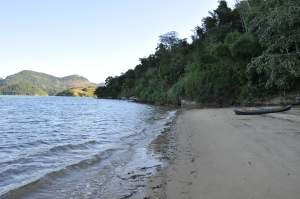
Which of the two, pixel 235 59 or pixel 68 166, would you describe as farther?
pixel 235 59

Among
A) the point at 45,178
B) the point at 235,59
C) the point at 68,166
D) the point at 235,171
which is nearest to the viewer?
the point at 235,171

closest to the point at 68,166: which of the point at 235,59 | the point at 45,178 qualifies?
the point at 45,178

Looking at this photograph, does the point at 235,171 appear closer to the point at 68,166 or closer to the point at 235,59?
the point at 68,166

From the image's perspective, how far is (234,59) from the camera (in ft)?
188

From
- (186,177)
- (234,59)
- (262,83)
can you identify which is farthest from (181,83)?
(186,177)

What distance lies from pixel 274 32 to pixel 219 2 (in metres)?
81.0

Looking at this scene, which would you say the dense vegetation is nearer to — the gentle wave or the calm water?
the calm water

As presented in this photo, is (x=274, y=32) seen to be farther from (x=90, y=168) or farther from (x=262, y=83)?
(x=262, y=83)

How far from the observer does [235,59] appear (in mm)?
56812

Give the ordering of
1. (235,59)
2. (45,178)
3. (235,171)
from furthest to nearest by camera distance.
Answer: (235,59) < (45,178) < (235,171)

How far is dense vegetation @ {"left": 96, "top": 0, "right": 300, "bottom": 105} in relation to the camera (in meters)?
19.8

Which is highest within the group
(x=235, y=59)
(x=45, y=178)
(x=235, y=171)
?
(x=235, y=59)

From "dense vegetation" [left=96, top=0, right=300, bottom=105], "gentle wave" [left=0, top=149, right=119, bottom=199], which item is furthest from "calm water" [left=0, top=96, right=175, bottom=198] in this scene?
"dense vegetation" [left=96, top=0, right=300, bottom=105]

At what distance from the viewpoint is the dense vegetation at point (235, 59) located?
64.8ft
